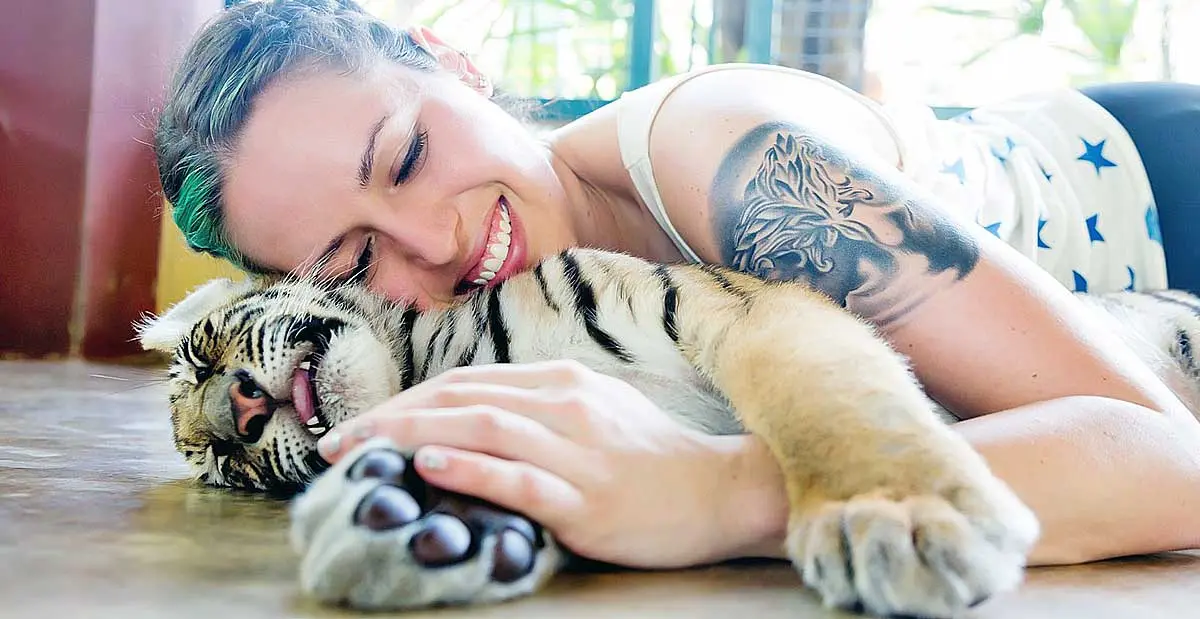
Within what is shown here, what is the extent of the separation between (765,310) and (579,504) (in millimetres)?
335

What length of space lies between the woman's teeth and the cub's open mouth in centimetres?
25

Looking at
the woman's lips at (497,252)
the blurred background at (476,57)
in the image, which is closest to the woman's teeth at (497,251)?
the woman's lips at (497,252)

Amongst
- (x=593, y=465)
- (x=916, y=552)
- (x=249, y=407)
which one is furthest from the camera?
(x=249, y=407)

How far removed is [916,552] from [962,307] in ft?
1.43

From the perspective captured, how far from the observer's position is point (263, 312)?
1.23 m

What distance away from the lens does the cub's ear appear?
1.35 meters

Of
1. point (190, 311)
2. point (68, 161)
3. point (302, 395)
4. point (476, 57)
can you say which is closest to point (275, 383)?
point (302, 395)

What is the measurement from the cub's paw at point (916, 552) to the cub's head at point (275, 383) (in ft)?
1.98

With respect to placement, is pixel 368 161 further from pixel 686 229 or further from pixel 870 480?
pixel 870 480

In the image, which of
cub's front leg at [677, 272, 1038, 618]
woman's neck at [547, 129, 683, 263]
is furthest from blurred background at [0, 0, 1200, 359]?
cub's front leg at [677, 272, 1038, 618]

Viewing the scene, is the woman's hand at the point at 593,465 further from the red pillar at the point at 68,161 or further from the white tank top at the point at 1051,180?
the red pillar at the point at 68,161

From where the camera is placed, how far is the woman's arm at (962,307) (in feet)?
2.77

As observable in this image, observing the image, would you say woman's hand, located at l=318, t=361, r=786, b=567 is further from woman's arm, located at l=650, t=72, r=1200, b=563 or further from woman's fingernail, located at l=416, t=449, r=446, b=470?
woman's arm, located at l=650, t=72, r=1200, b=563

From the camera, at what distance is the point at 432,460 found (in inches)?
27.2
